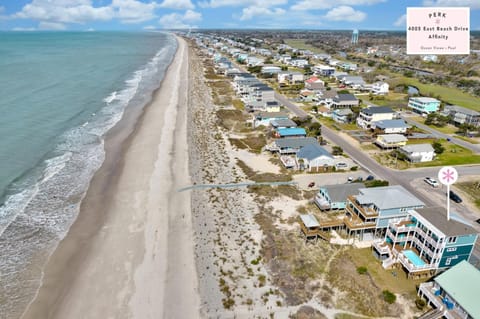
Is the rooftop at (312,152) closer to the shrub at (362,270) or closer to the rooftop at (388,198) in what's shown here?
the rooftop at (388,198)

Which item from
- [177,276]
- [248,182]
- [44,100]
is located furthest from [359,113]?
[44,100]

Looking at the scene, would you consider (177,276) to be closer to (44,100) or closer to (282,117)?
(282,117)

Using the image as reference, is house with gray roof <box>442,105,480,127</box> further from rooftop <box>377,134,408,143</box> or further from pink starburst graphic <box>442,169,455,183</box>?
pink starburst graphic <box>442,169,455,183</box>

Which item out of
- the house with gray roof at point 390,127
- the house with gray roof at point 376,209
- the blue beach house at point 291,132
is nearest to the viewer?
the house with gray roof at point 376,209

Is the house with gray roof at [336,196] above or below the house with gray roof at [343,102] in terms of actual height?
below

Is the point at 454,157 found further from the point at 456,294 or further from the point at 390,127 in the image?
the point at 456,294

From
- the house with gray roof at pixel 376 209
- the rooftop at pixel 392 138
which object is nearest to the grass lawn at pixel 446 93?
the rooftop at pixel 392 138

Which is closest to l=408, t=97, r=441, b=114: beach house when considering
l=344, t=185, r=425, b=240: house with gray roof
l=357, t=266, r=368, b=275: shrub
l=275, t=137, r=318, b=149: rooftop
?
l=275, t=137, r=318, b=149: rooftop
